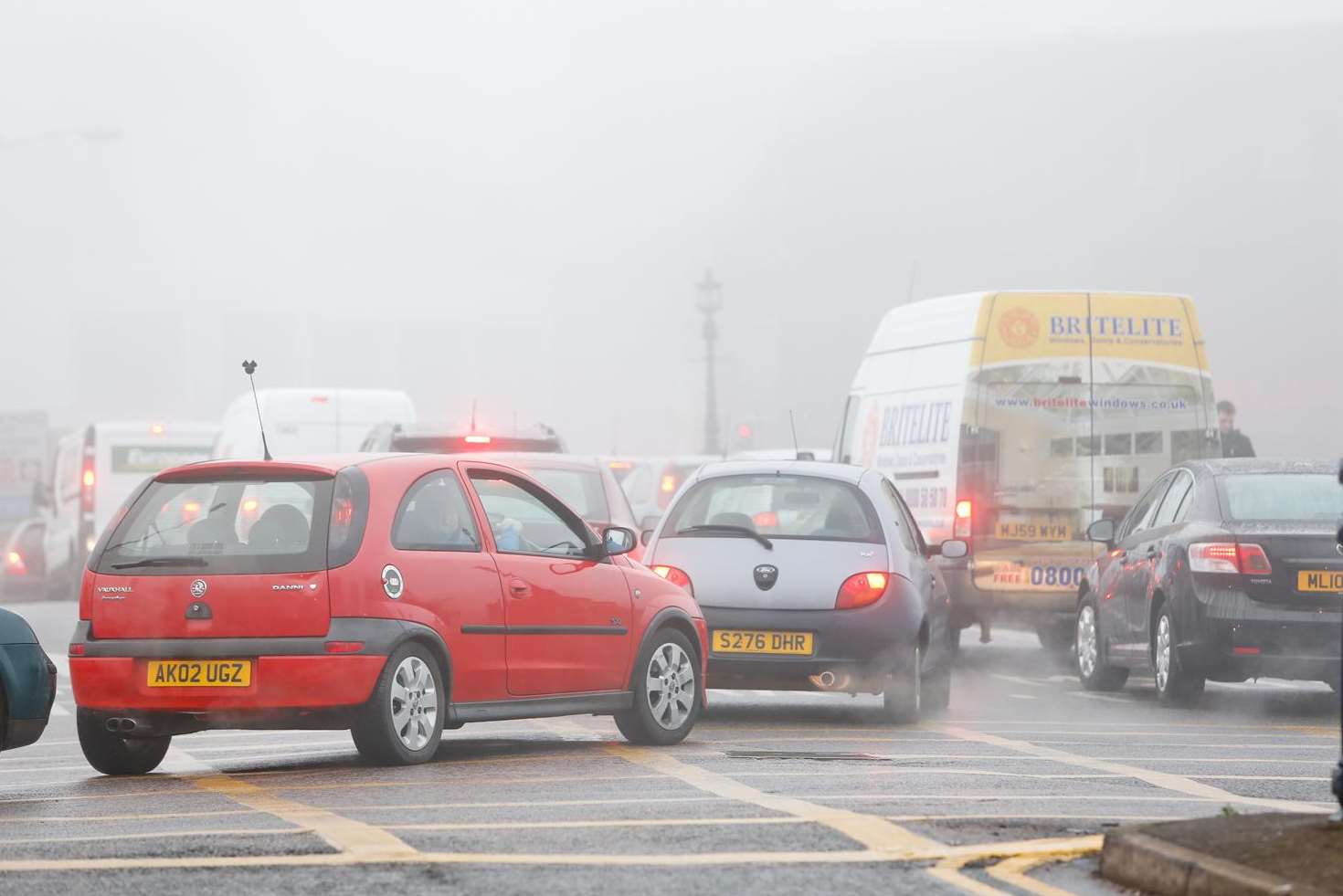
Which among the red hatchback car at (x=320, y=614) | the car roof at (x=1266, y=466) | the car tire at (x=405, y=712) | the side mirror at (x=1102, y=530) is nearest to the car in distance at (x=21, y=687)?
the red hatchback car at (x=320, y=614)

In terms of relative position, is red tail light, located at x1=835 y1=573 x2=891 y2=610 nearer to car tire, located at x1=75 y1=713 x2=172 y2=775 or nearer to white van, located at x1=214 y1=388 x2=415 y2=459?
car tire, located at x1=75 y1=713 x2=172 y2=775

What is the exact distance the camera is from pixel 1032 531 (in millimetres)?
19922

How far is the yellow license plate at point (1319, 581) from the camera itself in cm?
1480

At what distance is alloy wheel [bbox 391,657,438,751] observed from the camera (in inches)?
425

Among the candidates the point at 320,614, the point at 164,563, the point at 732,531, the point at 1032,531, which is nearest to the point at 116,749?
the point at 164,563

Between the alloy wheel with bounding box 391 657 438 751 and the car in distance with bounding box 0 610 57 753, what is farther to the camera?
the alloy wheel with bounding box 391 657 438 751

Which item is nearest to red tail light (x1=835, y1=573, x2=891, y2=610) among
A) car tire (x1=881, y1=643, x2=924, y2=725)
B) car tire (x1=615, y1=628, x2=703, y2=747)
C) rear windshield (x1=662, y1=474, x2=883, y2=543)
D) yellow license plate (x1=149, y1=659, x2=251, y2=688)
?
rear windshield (x1=662, y1=474, x2=883, y2=543)

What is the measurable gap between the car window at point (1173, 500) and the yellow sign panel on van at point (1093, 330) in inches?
127

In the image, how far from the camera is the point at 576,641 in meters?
12.0

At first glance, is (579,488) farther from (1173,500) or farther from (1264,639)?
(1264,639)

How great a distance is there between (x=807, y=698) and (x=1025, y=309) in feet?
15.2

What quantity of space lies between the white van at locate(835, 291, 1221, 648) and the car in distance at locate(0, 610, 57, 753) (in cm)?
1027

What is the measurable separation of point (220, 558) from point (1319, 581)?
703 cm

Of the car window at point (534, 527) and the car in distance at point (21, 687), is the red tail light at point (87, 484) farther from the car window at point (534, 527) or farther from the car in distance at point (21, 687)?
the car in distance at point (21, 687)
